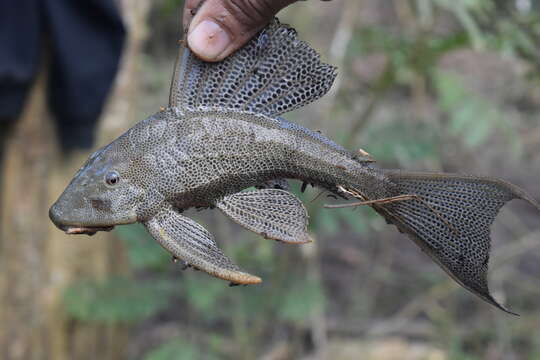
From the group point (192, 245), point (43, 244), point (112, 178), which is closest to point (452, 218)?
point (192, 245)

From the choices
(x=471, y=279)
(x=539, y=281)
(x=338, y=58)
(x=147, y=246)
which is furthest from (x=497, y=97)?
(x=471, y=279)

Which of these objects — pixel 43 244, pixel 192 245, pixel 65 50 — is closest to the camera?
pixel 192 245

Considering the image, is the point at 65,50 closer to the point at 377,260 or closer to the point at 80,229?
the point at 80,229

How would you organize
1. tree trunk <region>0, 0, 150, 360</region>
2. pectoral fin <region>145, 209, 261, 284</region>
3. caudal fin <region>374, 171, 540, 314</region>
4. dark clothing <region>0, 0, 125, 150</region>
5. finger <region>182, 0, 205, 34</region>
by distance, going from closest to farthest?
pectoral fin <region>145, 209, 261, 284</region> < caudal fin <region>374, 171, 540, 314</region> < finger <region>182, 0, 205, 34</region> < dark clothing <region>0, 0, 125, 150</region> < tree trunk <region>0, 0, 150, 360</region>

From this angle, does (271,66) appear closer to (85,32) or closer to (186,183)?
(186,183)

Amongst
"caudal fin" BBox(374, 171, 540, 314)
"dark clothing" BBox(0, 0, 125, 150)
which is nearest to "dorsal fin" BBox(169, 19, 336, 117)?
"caudal fin" BBox(374, 171, 540, 314)

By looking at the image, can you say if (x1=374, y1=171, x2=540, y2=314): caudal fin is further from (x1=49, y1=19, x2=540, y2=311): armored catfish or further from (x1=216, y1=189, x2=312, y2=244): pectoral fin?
(x1=216, y1=189, x2=312, y2=244): pectoral fin

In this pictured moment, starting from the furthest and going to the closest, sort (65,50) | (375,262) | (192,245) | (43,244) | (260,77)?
(375,262) → (43,244) → (65,50) → (260,77) → (192,245)
